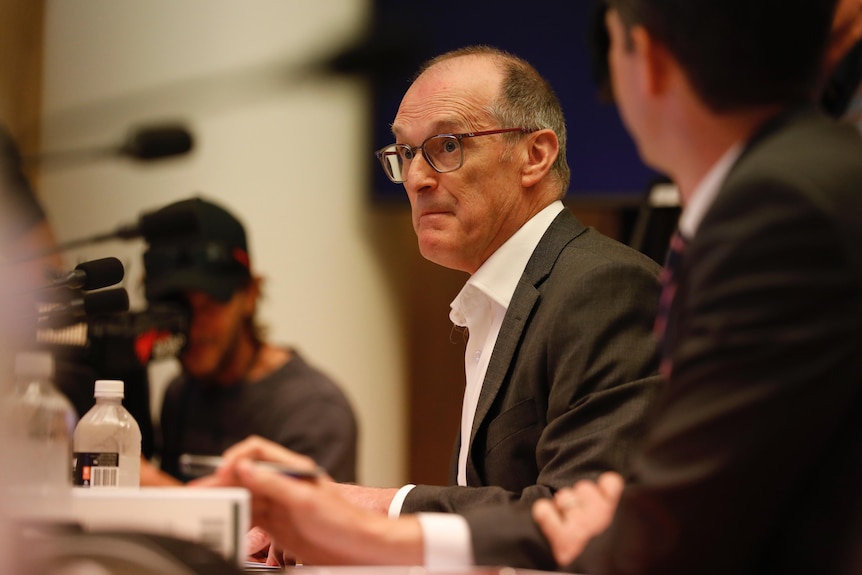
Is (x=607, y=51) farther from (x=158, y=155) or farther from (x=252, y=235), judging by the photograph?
(x=252, y=235)

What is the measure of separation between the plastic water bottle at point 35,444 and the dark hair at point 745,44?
2.13ft

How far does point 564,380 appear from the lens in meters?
1.51

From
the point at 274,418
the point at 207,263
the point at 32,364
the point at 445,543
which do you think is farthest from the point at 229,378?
the point at 445,543

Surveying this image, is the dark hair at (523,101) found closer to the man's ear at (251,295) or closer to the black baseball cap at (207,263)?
the black baseball cap at (207,263)

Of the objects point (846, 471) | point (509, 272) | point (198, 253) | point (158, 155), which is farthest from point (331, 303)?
point (846, 471)

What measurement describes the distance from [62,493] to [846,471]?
70 cm

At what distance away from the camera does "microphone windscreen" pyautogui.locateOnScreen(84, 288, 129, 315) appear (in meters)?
1.53

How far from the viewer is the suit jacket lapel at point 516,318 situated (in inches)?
65.0

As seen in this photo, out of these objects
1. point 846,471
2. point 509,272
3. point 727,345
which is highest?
point 509,272

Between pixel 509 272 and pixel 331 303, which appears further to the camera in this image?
pixel 331 303

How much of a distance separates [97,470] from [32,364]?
40 cm

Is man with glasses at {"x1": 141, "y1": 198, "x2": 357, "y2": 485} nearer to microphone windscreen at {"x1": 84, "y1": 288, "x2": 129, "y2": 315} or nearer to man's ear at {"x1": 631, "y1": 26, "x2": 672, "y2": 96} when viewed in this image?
microphone windscreen at {"x1": 84, "y1": 288, "x2": 129, "y2": 315}

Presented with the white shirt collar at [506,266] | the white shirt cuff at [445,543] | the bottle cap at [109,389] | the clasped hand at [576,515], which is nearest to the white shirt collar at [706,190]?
the clasped hand at [576,515]

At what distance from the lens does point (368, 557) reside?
101cm
